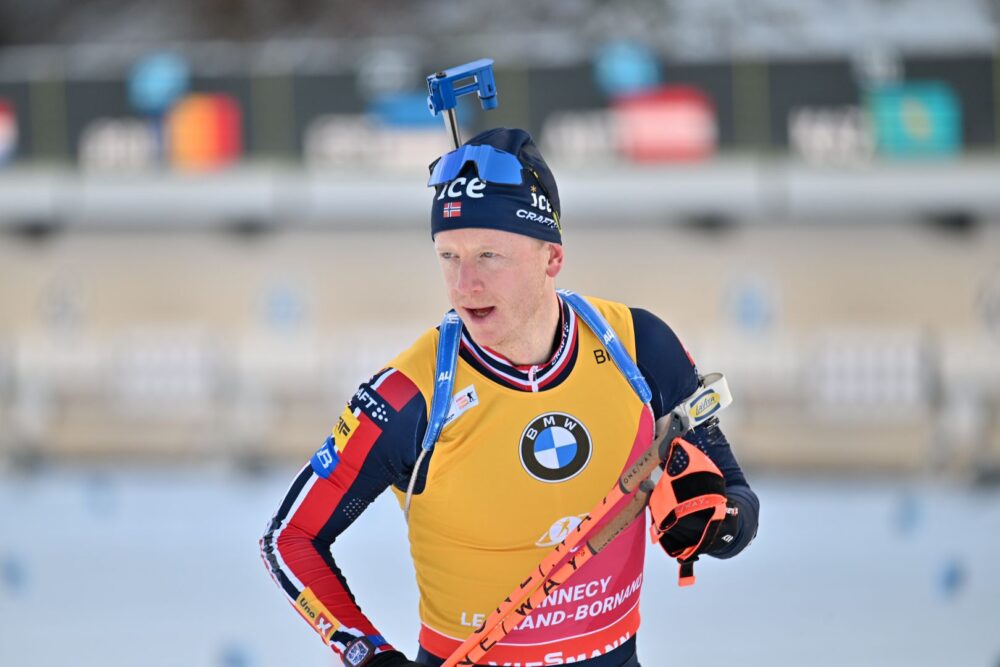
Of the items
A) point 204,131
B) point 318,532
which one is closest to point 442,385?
point 318,532

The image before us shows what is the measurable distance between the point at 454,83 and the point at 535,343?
543 mm

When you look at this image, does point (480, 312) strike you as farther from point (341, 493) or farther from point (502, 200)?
point (341, 493)

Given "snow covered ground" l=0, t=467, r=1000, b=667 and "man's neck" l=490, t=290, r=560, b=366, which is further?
"snow covered ground" l=0, t=467, r=1000, b=667

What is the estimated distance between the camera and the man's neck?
259cm

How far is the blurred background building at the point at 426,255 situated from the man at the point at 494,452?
5712 millimetres

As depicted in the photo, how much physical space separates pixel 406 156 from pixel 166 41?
12.6m

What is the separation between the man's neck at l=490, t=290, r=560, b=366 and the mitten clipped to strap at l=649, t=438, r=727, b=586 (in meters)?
0.31

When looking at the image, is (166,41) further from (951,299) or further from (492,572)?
(492,572)

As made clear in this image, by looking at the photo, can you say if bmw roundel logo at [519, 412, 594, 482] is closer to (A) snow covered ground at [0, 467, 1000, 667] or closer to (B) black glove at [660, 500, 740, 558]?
(B) black glove at [660, 500, 740, 558]

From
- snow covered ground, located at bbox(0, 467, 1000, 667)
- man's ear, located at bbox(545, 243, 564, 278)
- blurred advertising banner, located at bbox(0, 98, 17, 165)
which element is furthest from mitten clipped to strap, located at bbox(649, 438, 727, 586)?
blurred advertising banner, located at bbox(0, 98, 17, 165)

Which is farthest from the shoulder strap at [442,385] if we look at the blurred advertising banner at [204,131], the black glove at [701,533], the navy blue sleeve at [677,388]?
the blurred advertising banner at [204,131]

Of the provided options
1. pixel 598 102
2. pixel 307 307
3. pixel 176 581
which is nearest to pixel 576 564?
pixel 176 581

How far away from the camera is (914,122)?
9.46 m

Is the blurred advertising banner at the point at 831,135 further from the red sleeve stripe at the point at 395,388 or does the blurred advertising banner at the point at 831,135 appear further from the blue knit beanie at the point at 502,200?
the red sleeve stripe at the point at 395,388
